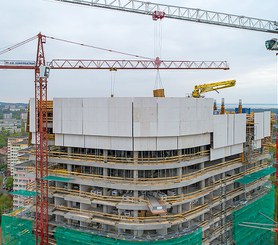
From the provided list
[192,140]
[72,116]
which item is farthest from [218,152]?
[72,116]

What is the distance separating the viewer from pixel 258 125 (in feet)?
106

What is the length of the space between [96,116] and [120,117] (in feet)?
7.69

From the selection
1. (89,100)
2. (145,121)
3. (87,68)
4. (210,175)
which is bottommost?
(210,175)

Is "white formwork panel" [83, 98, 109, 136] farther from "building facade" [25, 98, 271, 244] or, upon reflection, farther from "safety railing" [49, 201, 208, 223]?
"safety railing" [49, 201, 208, 223]

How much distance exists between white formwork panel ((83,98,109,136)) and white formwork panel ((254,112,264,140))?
19156 millimetres

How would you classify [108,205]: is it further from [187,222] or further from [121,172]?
[187,222]

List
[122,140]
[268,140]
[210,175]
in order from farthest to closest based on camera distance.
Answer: [268,140], [210,175], [122,140]

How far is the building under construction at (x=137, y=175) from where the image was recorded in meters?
22.5

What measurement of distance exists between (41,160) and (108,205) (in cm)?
877

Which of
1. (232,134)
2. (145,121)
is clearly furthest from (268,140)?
(145,121)

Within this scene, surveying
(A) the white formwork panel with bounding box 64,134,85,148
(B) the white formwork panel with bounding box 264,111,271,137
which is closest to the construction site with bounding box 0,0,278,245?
(A) the white formwork panel with bounding box 64,134,85,148

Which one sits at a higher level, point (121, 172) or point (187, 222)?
point (121, 172)

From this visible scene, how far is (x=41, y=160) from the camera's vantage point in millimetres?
26703

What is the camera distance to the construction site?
2258 centimetres
